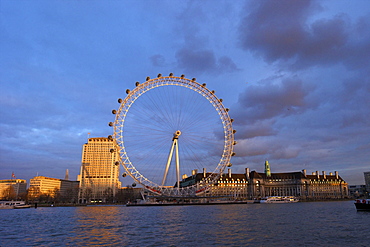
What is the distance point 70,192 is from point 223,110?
14332cm

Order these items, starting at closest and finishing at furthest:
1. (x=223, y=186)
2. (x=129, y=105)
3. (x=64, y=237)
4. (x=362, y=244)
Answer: (x=362, y=244) < (x=64, y=237) < (x=129, y=105) < (x=223, y=186)

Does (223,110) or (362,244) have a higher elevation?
(223,110)

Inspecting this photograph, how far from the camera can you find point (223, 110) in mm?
79688

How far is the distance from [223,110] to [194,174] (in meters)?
112

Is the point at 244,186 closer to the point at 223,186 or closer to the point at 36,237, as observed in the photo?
the point at 223,186

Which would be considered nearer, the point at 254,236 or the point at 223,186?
the point at 254,236

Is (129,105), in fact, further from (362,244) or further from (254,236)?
(362,244)

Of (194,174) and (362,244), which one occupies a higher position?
(194,174)

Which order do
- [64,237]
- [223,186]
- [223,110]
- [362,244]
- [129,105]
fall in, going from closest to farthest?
[362,244] → [64,237] → [129,105] → [223,110] → [223,186]

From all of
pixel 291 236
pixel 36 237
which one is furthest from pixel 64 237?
pixel 291 236

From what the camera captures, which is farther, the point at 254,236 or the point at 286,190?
the point at 286,190

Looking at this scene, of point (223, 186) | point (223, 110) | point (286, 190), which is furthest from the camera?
point (286, 190)

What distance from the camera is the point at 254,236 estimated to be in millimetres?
28828

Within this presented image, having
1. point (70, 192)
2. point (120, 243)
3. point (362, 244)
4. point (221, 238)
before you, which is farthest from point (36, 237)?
point (70, 192)
